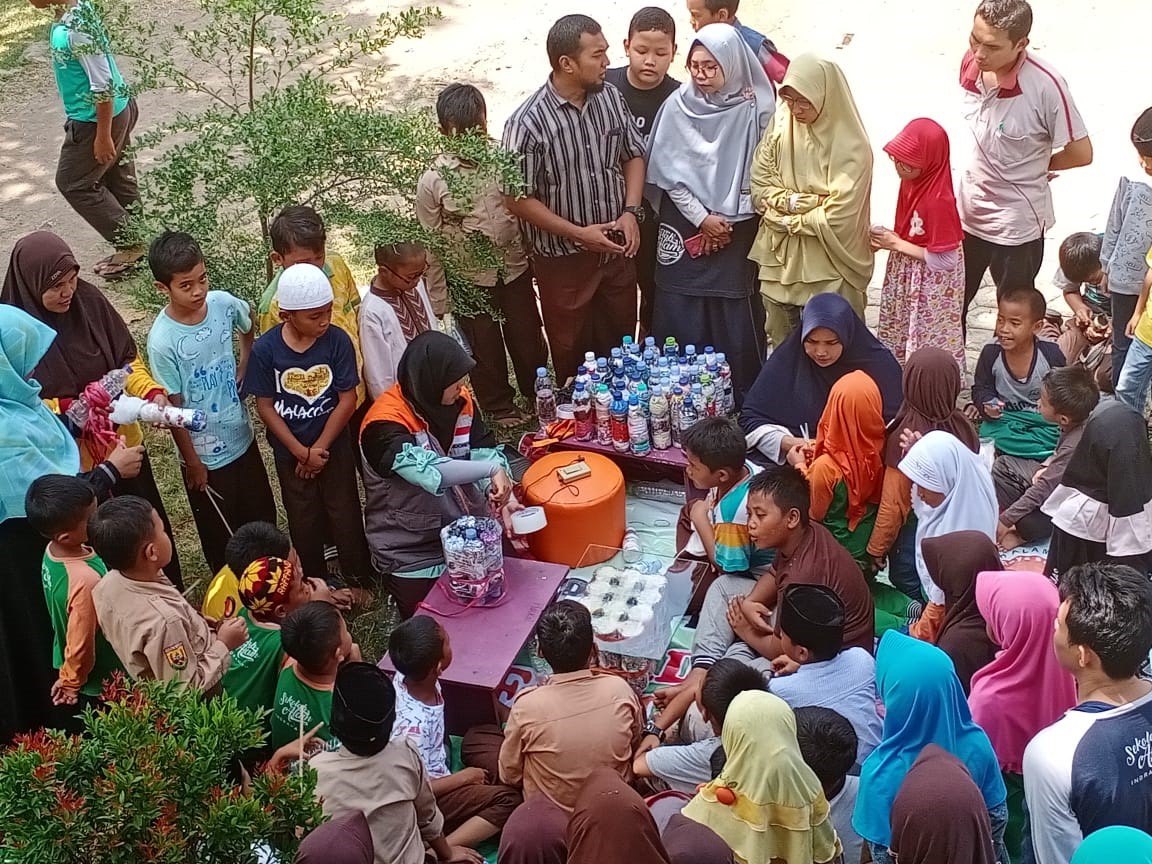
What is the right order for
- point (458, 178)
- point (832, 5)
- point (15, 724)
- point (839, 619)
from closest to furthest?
point (839, 619), point (15, 724), point (458, 178), point (832, 5)

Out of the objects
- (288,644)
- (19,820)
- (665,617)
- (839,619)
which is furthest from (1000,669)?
(19,820)

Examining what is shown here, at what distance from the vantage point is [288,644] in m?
3.66

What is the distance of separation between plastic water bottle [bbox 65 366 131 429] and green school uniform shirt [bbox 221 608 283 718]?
45.4 inches

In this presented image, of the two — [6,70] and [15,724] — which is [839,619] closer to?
[15,724]

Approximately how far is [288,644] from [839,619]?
5.87 feet

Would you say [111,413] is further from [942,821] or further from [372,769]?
[942,821]

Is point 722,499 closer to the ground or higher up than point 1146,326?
closer to the ground

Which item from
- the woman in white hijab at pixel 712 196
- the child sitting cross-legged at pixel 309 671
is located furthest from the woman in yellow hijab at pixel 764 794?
the woman in white hijab at pixel 712 196

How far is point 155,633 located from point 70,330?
5.19 feet

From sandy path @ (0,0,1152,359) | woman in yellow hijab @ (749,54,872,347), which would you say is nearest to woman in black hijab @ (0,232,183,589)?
woman in yellow hijab @ (749,54,872,347)

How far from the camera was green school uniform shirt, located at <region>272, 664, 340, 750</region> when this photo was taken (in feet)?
12.2

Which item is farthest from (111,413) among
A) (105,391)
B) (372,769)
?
(372,769)

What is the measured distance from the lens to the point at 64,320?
4.51 metres

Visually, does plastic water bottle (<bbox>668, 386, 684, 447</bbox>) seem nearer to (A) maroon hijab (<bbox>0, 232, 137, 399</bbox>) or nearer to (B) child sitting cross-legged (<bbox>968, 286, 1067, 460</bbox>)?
(B) child sitting cross-legged (<bbox>968, 286, 1067, 460</bbox>)
